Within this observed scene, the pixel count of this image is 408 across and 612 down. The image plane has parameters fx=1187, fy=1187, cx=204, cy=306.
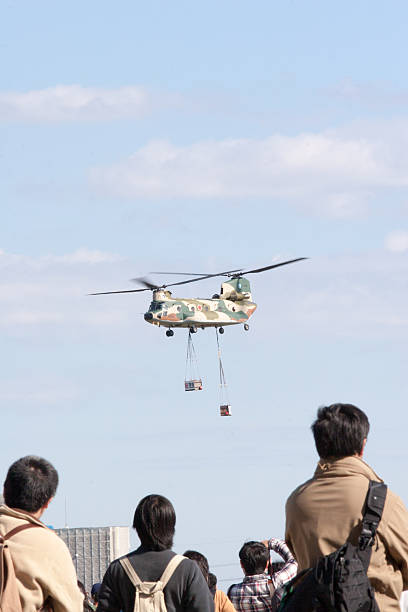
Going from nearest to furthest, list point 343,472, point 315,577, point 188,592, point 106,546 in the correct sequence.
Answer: point 315,577 → point 343,472 → point 188,592 → point 106,546

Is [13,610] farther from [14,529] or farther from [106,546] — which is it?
[106,546]

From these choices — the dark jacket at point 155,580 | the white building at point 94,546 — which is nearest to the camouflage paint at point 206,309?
the dark jacket at point 155,580

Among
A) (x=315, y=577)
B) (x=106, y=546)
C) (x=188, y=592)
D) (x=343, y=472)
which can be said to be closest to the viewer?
(x=315, y=577)

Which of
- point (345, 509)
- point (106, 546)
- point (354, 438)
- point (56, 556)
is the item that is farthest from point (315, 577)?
point (106, 546)

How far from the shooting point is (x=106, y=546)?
602ft

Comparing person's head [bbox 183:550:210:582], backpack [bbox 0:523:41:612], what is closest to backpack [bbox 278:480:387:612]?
backpack [bbox 0:523:41:612]

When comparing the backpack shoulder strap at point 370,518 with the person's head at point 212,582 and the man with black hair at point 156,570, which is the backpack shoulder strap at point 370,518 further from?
the person's head at point 212,582

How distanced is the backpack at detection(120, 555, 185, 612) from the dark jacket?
2 cm

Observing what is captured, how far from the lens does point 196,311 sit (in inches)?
1854

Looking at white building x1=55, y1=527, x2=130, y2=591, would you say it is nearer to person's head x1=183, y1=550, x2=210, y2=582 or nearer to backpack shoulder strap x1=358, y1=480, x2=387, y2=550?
person's head x1=183, y1=550, x2=210, y2=582

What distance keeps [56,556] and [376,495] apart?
1.69 m

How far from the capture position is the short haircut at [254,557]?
9977mm

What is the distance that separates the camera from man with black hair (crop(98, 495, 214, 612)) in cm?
709

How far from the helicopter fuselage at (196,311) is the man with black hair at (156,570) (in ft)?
126
